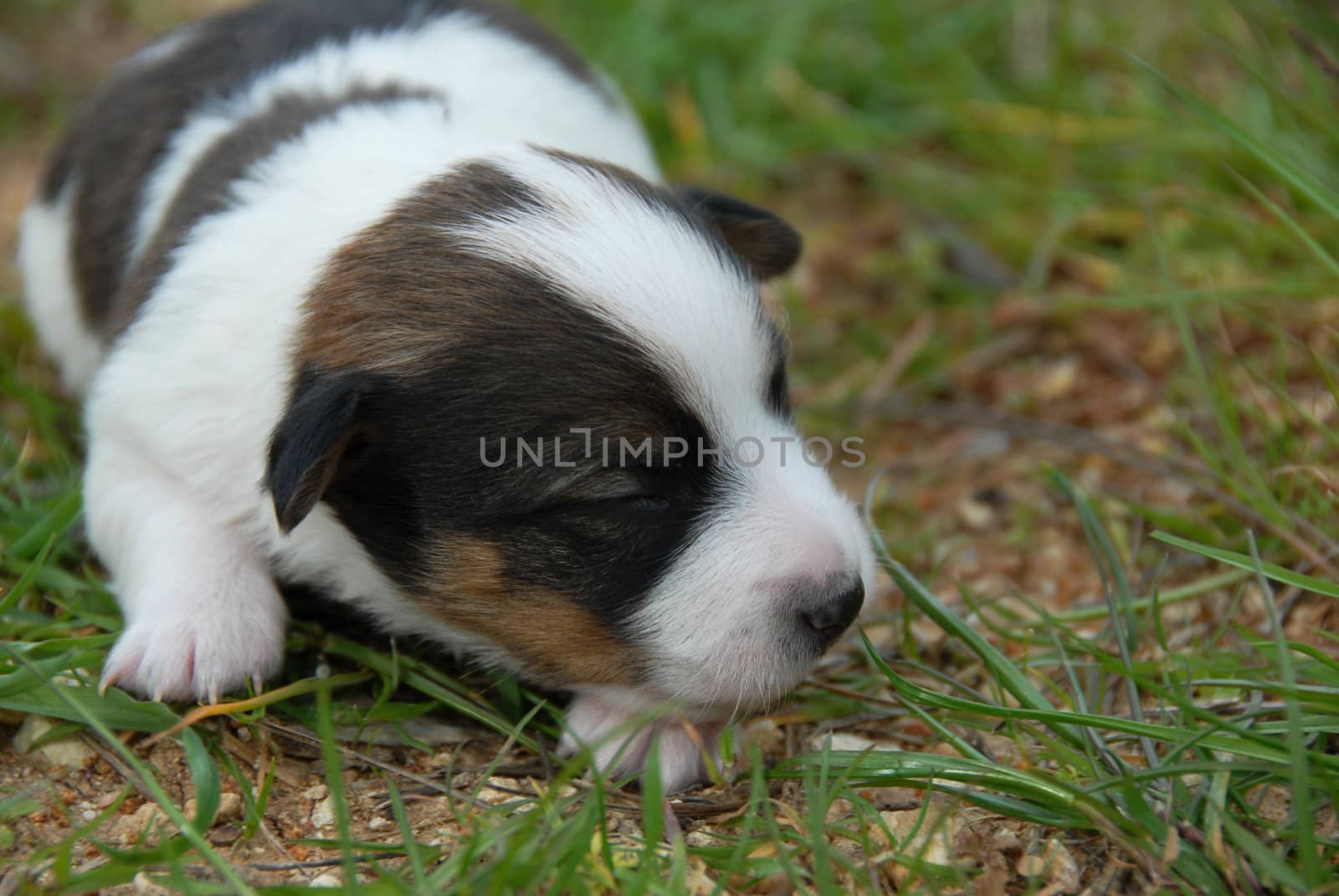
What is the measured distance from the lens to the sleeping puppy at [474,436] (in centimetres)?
278

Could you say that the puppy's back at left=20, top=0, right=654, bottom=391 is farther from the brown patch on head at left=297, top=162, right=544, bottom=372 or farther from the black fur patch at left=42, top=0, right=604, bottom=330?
the brown patch on head at left=297, top=162, right=544, bottom=372

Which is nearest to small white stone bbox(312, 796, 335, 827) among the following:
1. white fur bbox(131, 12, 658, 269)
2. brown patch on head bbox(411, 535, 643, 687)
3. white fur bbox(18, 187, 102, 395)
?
brown patch on head bbox(411, 535, 643, 687)

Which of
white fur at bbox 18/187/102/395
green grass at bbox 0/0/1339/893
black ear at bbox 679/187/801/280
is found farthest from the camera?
white fur at bbox 18/187/102/395

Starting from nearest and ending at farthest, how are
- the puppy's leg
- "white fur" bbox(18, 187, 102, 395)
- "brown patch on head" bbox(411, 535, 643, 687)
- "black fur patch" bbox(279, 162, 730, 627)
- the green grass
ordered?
the green grass
"black fur patch" bbox(279, 162, 730, 627)
"brown patch on head" bbox(411, 535, 643, 687)
the puppy's leg
"white fur" bbox(18, 187, 102, 395)

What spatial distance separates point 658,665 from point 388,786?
692mm

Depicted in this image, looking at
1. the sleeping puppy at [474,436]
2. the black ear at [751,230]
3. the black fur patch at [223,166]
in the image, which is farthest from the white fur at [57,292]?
the black ear at [751,230]

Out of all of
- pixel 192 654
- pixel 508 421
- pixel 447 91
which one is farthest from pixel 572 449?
pixel 447 91

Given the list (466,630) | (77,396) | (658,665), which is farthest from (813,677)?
(77,396)

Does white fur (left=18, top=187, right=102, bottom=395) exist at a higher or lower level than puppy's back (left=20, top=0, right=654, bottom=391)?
lower

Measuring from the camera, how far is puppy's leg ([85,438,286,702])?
3012 mm

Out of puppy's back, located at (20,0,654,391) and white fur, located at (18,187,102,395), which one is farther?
white fur, located at (18,187,102,395)

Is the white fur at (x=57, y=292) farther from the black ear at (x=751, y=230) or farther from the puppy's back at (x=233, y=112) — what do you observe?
the black ear at (x=751, y=230)

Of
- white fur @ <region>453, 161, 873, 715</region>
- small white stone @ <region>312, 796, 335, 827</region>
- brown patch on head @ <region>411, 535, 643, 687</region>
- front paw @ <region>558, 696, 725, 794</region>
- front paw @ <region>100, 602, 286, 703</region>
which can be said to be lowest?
small white stone @ <region>312, 796, 335, 827</region>

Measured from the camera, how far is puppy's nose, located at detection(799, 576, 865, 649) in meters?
2.79
